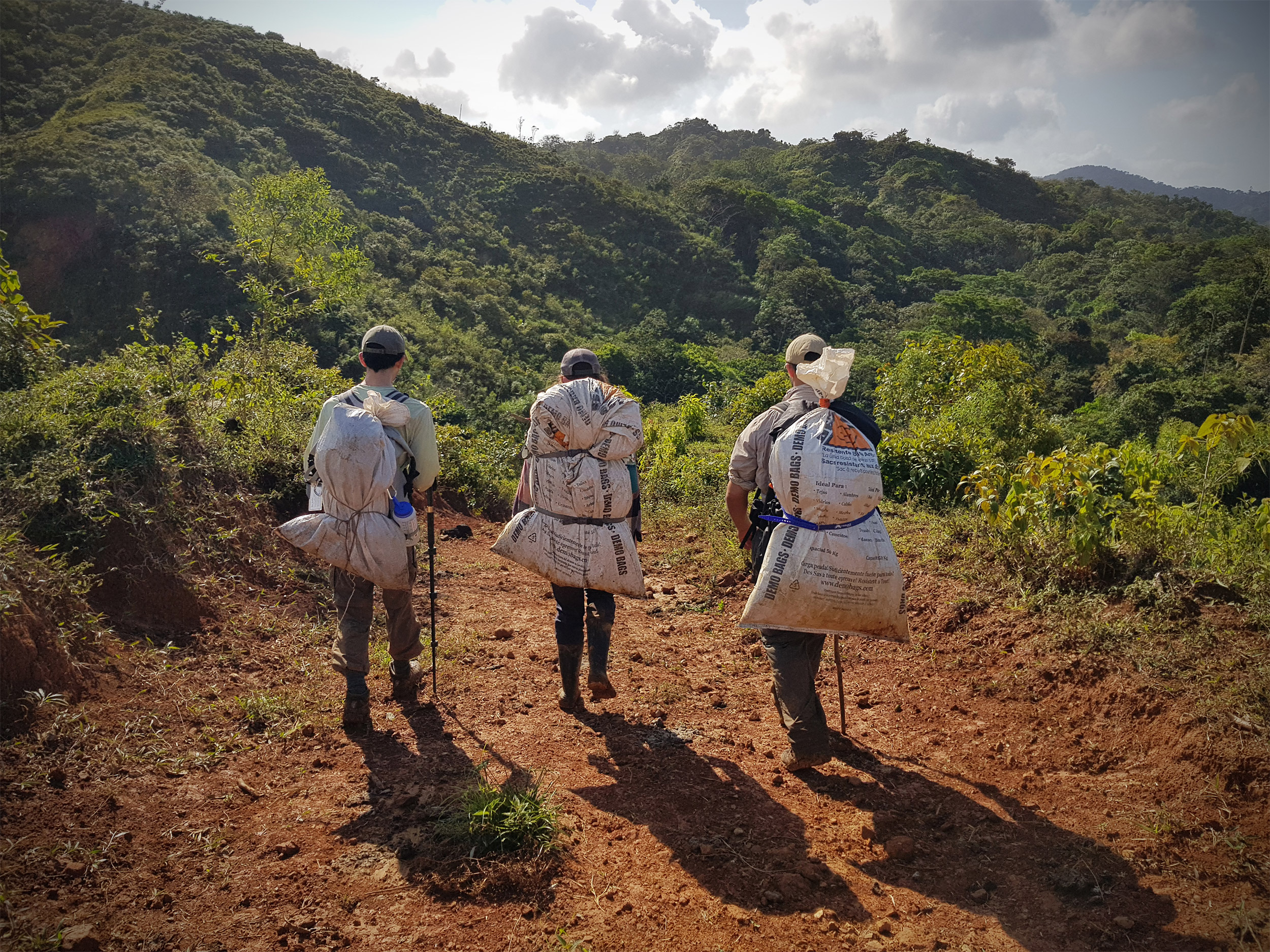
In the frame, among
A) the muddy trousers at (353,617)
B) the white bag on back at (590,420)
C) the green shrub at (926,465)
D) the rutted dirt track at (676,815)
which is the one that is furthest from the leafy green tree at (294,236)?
the rutted dirt track at (676,815)

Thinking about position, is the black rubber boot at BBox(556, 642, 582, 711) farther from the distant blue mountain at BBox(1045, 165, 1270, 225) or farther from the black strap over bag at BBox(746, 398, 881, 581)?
the distant blue mountain at BBox(1045, 165, 1270, 225)

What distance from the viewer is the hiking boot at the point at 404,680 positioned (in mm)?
3848

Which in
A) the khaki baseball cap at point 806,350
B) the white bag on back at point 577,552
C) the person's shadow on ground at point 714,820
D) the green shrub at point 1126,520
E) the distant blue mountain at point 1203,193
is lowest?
the person's shadow on ground at point 714,820

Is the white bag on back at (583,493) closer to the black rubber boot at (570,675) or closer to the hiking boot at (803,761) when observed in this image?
the black rubber boot at (570,675)

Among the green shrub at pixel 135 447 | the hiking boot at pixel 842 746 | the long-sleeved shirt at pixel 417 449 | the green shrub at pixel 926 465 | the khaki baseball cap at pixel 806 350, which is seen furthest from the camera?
the green shrub at pixel 926 465

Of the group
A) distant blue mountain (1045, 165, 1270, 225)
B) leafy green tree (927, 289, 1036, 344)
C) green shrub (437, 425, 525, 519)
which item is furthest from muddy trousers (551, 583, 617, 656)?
distant blue mountain (1045, 165, 1270, 225)

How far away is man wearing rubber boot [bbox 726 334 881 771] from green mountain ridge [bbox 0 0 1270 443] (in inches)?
626

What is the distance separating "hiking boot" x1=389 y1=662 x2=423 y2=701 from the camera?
3848 mm

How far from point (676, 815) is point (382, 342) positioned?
92.2 inches

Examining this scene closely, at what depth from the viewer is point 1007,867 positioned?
2.57m

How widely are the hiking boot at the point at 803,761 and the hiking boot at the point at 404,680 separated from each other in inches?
72.5

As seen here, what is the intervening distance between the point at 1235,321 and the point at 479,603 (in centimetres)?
3480

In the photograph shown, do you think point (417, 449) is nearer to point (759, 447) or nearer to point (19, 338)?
point (759, 447)

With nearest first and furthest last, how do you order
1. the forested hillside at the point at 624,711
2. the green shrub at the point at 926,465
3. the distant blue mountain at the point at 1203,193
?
the forested hillside at the point at 624,711, the green shrub at the point at 926,465, the distant blue mountain at the point at 1203,193
